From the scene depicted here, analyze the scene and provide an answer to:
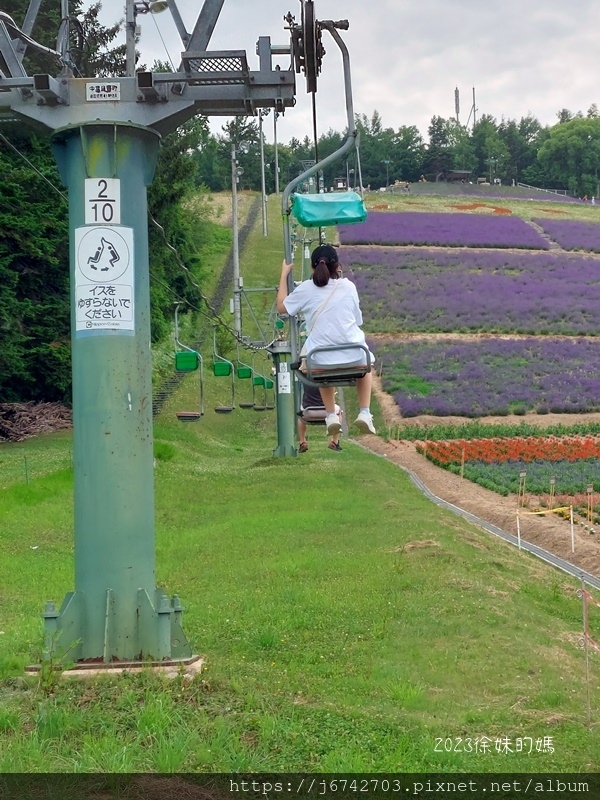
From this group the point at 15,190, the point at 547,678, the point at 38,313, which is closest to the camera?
the point at 547,678

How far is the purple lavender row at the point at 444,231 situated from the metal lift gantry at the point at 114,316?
212ft

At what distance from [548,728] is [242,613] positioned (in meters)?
3.45

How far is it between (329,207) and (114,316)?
9.53 feet

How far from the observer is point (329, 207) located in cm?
937

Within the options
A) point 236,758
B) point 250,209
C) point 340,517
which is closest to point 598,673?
point 236,758

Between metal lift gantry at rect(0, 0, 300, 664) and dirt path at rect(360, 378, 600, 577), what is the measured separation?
10535mm

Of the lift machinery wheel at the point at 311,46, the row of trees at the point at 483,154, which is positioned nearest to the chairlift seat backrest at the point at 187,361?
the lift machinery wheel at the point at 311,46

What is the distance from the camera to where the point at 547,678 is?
7.63 meters

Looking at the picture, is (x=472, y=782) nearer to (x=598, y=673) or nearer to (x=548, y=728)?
(x=548, y=728)

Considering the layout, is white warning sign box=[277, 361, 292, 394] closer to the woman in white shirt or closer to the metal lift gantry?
the woman in white shirt

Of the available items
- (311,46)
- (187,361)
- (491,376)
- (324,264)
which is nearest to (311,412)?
(324,264)

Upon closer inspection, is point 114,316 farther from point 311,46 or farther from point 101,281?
point 311,46

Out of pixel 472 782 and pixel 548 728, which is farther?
pixel 548 728

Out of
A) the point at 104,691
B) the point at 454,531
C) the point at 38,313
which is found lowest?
the point at 454,531
